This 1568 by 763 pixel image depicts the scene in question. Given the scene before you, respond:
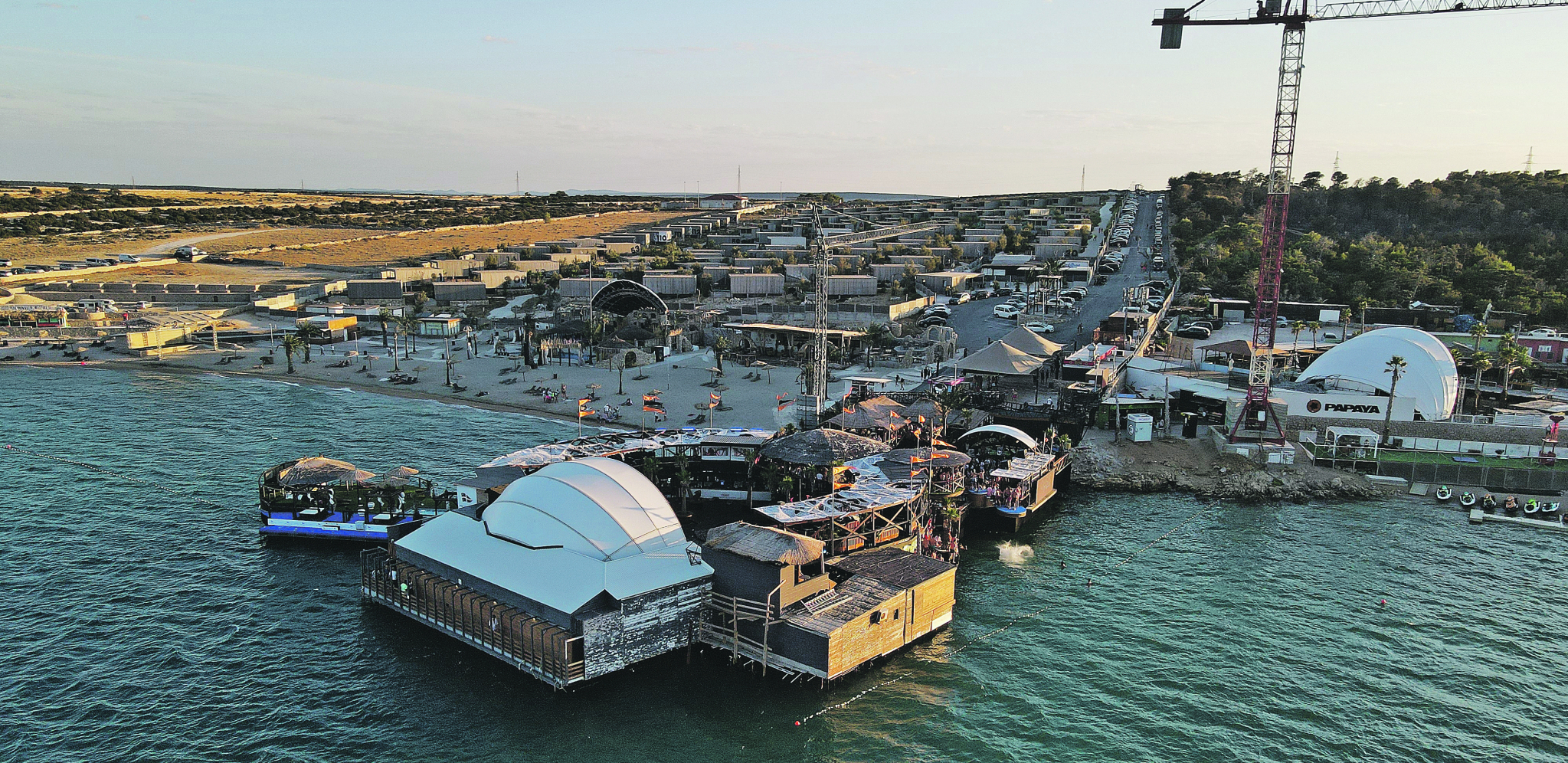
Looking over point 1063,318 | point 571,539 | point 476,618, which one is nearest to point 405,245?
point 1063,318

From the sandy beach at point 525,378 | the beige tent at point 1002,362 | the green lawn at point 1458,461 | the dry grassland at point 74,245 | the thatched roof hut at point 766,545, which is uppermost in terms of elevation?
the dry grassland at point 74,245

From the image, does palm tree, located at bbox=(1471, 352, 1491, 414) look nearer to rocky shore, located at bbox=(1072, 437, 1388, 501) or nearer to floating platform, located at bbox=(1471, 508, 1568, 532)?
rocky shore, located at bbox=(1072, 437, 1388, 501)

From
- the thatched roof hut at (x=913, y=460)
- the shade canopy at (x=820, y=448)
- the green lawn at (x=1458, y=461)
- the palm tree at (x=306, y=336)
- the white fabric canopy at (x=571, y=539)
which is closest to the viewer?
the white fabric canopy at (x=571, y=539)

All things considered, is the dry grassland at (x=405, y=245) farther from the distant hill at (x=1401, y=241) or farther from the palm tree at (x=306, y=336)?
the distant hill at (x=1401, y=241)

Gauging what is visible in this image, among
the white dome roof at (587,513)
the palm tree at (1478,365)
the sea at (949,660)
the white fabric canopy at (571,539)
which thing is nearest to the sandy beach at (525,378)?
the sea at (949,660)

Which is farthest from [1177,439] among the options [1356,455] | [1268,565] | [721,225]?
[721,225]

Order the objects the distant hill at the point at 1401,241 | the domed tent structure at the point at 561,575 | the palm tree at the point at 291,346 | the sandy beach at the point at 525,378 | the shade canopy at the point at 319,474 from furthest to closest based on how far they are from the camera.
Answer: the distant hill at the point at 1401,241
the palm tree at the point at 291,346
the sandy beach at the point at 525,378
the shade canopy at the point at 319,474
the domed tent structure at the point at 561,575

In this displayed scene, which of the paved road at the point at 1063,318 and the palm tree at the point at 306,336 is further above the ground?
the paved road at the point at 1063,318
